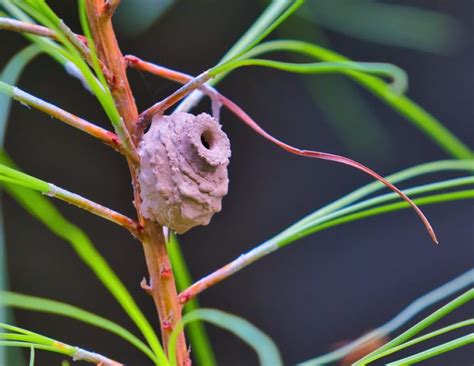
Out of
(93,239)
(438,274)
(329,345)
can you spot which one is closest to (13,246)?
(93,239)

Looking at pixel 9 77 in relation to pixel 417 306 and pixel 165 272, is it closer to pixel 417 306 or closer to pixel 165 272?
pixel 165 272

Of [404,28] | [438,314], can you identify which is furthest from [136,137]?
[404,28]

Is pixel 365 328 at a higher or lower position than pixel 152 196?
higher

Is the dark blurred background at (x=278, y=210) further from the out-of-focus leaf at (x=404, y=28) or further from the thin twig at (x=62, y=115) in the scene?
the thin twig at (x=62, y=115)

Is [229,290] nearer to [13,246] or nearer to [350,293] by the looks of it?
→ [350,293]

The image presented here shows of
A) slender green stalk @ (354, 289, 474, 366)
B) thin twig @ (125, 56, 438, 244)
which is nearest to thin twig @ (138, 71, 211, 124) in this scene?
thin twig @ (125, 56, 438, 244)

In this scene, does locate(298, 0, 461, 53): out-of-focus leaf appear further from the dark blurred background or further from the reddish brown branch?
the reddish brown branch
